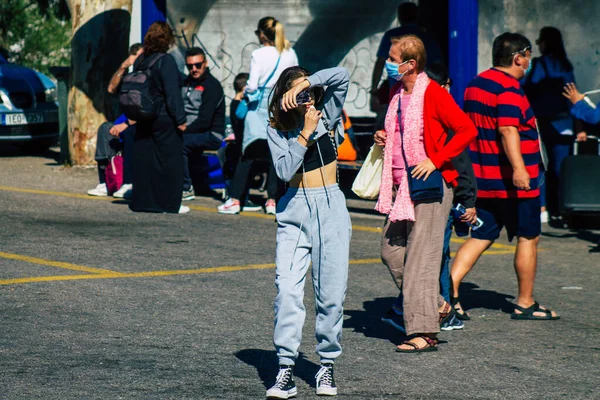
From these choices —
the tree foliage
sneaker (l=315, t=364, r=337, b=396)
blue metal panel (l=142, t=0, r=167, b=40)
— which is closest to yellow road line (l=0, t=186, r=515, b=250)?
blue metal panel (l=142, t=0, r=167, b=40)

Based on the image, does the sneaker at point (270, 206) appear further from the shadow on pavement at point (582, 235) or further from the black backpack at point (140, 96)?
the shadow on pavement at point (582, 235)

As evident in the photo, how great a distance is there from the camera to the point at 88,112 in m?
15.0

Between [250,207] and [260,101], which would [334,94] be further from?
[250,207]

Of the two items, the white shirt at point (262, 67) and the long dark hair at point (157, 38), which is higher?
the long dark hair at point (157, 38)

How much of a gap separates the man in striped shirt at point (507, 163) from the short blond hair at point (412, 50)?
3.13 ft

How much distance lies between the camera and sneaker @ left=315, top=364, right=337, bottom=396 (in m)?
5.26

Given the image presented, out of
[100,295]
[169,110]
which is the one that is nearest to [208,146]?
[169,110]

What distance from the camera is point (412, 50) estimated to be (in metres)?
6.18

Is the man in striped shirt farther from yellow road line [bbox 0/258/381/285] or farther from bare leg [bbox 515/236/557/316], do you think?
yellow road line [bbox 0/258/381/285]

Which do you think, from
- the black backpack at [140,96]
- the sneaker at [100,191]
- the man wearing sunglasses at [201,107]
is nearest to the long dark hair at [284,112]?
the black backpack at [140,96]

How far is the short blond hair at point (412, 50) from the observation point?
20.2ft

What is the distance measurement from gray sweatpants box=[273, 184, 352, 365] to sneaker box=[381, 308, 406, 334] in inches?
52.3

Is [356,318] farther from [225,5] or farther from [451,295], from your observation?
[225,5]

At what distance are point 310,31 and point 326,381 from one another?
10.3 m
